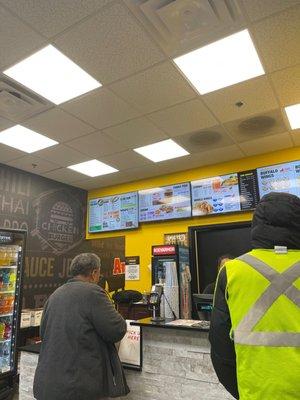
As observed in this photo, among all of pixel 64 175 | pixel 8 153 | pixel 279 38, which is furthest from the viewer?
pixel 64 175

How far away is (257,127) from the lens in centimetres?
393

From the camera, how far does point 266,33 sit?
2.45 metres

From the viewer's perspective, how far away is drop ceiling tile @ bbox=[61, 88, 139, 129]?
3.26 metres

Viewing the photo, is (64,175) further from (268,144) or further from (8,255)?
(268,144)

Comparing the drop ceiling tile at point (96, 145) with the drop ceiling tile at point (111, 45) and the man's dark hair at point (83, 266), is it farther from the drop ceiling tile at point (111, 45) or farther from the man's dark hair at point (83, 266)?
the man's dark hair at point (83, 266)

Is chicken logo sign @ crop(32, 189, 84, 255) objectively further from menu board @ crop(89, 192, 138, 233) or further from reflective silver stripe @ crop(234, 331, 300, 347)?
reflective silver stripe @ crop(234, 331, 300, 347)

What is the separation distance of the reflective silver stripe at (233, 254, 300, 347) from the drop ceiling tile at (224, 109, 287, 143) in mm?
2852

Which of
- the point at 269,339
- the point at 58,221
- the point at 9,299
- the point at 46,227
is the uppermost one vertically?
the point at 58,221

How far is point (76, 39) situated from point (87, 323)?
2.09 meters

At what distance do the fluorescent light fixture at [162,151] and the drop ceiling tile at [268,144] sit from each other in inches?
34.2

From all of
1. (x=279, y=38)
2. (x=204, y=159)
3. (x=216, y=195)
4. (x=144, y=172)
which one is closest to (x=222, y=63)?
(x=279, y=38)

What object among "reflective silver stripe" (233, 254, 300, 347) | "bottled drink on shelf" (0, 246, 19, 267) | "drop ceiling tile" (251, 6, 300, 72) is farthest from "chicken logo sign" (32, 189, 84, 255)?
"reflective silver stripe" (233, 254, 300, 347)

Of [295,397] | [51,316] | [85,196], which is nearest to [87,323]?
[51,316]

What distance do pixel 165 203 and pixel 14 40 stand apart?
3.41 m
